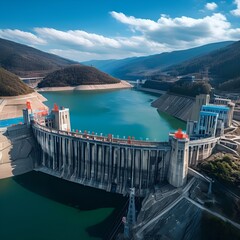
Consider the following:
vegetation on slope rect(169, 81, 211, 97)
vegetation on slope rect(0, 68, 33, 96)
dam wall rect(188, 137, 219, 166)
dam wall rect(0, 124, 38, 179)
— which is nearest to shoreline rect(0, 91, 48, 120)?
vegetation on slope rect(0, 68, 33, 96)

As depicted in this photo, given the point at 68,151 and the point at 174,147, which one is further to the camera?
the point at 68,151

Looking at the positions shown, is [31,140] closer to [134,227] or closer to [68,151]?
[68,151]

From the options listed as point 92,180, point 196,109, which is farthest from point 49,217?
point 196,109

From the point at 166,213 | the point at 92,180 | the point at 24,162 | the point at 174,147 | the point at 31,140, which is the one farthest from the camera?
the point at 31,140

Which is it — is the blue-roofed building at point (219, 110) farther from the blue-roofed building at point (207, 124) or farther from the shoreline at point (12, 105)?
the shoreline at point (12, 105)

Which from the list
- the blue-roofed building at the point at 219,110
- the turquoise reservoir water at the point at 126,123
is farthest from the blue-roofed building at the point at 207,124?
Result: the turquoise reservoir water at the point at 126,123

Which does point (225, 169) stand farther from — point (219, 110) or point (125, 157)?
point (219, 110)
